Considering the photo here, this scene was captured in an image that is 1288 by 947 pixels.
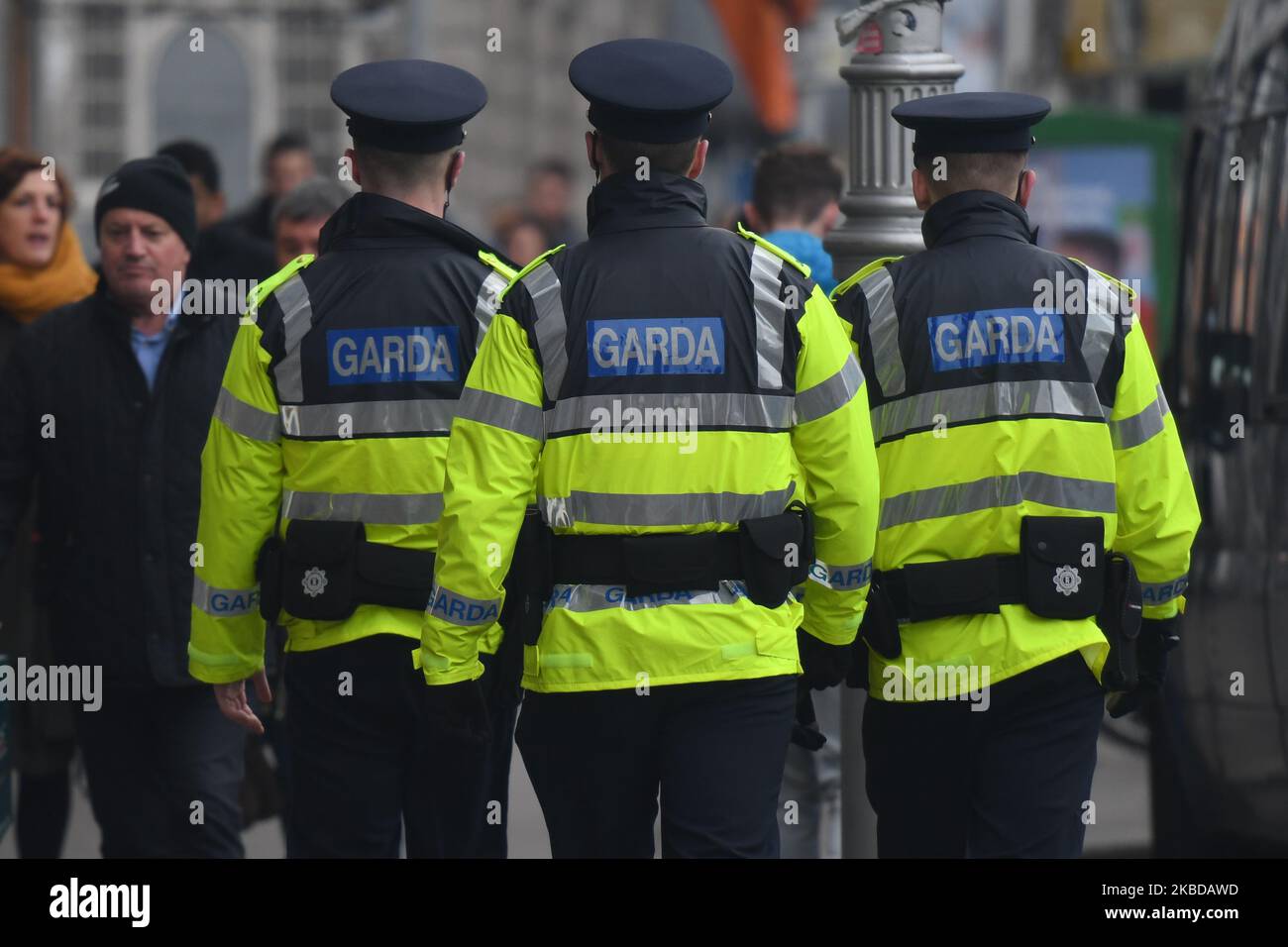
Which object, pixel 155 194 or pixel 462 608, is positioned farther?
pixel 155 194

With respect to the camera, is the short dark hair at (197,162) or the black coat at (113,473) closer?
the black coat at (113,473)

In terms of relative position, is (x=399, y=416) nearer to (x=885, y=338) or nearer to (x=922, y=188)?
(x=885, y=338)

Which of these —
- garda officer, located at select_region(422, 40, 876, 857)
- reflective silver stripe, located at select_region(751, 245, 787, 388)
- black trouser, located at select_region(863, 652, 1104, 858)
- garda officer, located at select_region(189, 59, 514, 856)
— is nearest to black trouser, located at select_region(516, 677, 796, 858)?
garda officer, located at select_region(422, 40, 876, 857)

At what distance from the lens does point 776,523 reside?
4.31 meters

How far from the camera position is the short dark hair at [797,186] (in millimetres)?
6832

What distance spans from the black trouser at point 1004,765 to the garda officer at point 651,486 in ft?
1.55

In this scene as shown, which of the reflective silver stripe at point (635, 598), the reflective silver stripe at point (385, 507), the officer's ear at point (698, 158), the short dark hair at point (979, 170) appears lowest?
the reflective silver stripe at point (635, 598)

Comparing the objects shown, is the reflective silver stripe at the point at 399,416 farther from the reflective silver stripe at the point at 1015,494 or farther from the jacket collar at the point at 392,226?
the reflective silver stripe at the point at 1015,494

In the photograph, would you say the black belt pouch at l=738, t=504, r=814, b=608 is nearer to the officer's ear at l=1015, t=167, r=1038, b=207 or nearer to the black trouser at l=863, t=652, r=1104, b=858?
the black trouser at l=863, t=652, r=1104, b=858

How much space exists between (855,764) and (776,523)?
1398 mm

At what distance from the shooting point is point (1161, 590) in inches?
190

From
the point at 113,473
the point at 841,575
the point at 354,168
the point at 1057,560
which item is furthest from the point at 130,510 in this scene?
the point at 1057,560

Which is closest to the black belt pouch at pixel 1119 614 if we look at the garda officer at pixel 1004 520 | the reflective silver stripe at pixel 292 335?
the garda officer at pixel 1004 520

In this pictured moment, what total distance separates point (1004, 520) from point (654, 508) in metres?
0.79
